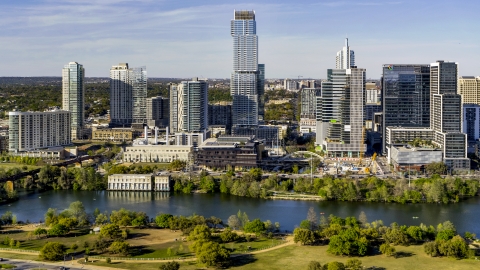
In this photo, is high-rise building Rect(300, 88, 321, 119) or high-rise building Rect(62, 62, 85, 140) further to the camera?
high-rise building Rect(300, 88, 321, 119)

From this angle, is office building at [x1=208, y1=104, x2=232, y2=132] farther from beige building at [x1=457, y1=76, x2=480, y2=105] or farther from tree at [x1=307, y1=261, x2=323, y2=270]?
tree at [x1=307, y1=261, x2=323, y2=270]

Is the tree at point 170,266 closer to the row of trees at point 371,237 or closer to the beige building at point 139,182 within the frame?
the row of trees at point 371,237

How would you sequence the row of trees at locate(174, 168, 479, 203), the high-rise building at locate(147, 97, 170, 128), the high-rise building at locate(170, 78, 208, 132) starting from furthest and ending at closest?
the high-rise building at locate(147, 97, 170, 128) → the high-rise building at locate(170, 78, 208, 132) → the row of trees at locate(174, 168, 479, 203)

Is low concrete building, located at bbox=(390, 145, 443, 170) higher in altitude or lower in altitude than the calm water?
higher

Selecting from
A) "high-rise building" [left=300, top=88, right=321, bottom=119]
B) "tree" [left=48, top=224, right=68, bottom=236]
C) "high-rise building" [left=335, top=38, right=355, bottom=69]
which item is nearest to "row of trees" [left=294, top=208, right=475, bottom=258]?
"tree" [left=48, top=224, right=68, bottom=236]

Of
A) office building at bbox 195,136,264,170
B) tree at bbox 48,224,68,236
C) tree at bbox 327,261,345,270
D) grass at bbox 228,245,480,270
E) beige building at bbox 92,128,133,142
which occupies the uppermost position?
beige building at bbox 92,128,133,142

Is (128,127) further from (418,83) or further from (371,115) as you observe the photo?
(418,83)

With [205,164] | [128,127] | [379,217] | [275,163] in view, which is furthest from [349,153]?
[128,127]
